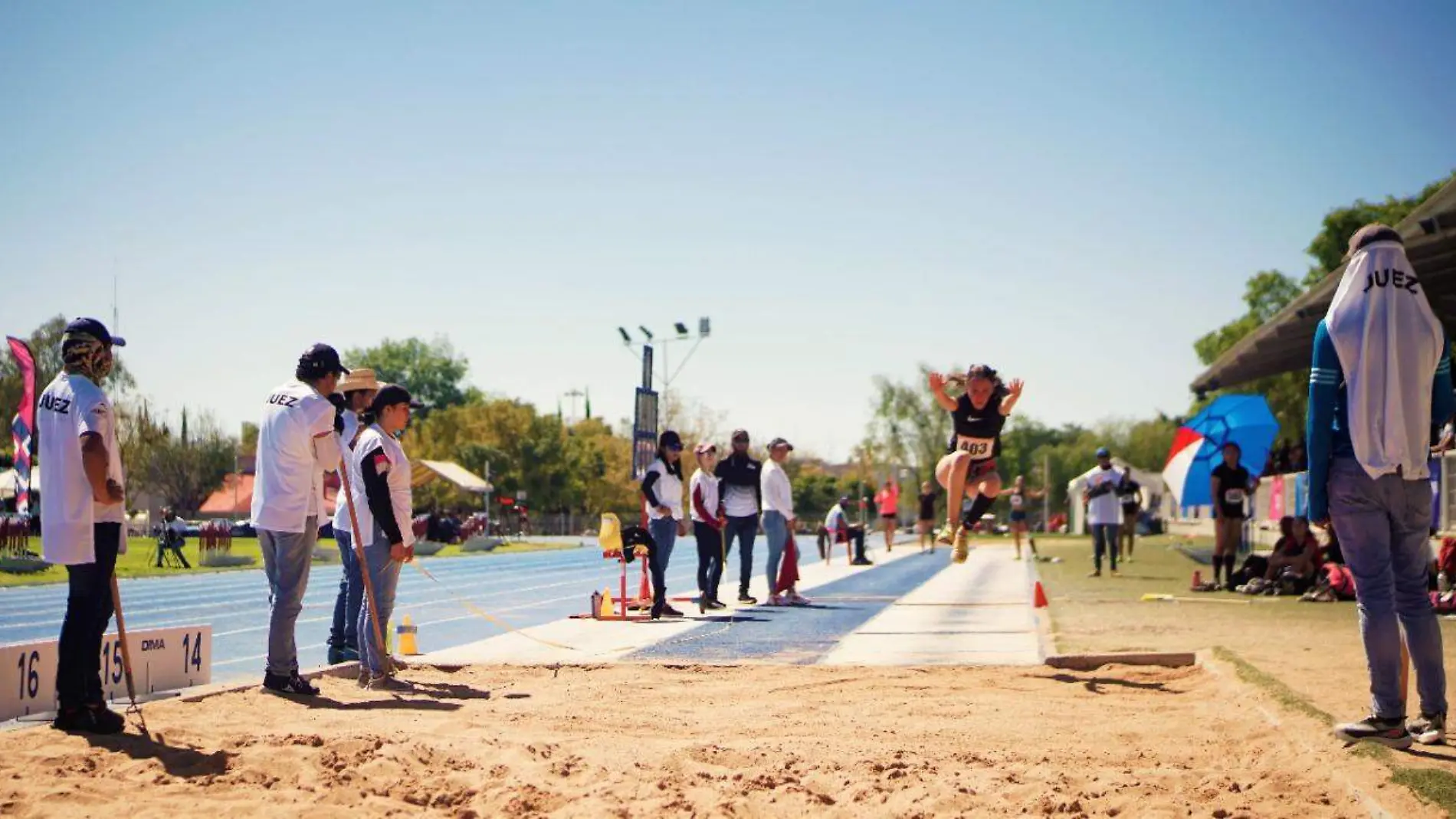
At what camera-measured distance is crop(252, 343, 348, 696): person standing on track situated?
25.8ft

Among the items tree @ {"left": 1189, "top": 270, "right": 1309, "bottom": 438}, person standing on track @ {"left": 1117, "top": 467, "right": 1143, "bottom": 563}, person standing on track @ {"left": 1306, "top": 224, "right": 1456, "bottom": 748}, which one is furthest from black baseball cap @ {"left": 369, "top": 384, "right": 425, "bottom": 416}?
tree @ {"left": 1189, "top": 270, "right": 1309, "bottom": 438}

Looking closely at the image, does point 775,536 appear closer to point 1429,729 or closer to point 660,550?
point 660,550

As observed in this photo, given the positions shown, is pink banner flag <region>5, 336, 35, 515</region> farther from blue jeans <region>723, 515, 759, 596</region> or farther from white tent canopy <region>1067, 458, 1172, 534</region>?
white tent canopy <region>1067, 458, 1172, 534</region>

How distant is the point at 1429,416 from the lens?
580cm

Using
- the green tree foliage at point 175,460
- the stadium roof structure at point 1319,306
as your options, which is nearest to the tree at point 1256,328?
the stadium roof structure at point 1319,306

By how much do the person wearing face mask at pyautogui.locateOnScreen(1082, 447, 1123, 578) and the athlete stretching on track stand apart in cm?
1064

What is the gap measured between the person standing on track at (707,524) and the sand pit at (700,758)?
7362mm

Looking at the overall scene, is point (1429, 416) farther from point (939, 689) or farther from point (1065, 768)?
point (939, 689)

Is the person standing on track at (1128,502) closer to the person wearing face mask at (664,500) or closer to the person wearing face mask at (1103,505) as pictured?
the person wearing face mask at (1103,505)

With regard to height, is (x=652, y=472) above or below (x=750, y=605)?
above

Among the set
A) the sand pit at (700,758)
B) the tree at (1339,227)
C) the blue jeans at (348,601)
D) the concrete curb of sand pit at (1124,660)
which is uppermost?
the tree at (1339,227)

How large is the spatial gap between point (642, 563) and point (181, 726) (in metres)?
9.45

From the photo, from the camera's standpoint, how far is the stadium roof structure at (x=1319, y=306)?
48.4 feet

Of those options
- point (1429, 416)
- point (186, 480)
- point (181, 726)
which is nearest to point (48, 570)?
point (181, 726)
